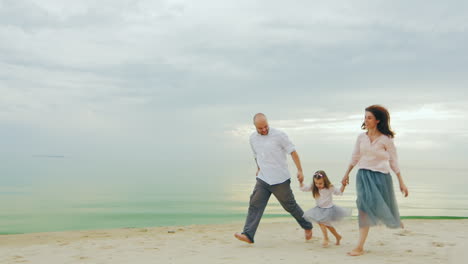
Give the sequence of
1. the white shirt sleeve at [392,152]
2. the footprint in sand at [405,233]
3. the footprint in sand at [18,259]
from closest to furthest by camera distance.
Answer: the white shirt sleeve at [392,152], the footprint in sand at [18,259], the footprint in sand at [405,233]

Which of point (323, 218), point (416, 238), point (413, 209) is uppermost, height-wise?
point (323, 218)

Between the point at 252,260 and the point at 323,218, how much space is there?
1.32 m

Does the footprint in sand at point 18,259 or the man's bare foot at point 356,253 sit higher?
the footprint in sand at point 18,259

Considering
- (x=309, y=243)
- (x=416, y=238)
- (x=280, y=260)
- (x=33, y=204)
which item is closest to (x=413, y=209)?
(x=416, y=238)

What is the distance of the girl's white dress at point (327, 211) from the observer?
5.84 meters

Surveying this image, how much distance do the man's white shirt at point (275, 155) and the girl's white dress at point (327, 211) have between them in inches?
18.5

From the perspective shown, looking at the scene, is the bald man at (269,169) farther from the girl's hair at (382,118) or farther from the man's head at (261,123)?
the girl's hair at (382,118)

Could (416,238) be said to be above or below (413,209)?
above

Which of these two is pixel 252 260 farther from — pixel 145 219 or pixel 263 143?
pixel 145 219

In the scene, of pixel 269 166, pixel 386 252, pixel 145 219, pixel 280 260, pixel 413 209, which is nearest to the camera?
pixel 280 260

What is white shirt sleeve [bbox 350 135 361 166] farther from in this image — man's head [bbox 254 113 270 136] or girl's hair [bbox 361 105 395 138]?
man's head [bbox 254 113 270 136]

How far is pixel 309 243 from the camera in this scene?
6.45 m

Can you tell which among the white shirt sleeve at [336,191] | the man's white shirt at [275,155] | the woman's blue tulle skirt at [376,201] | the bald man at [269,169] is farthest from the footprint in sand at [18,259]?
the woman's blue tulle skirt at [376,201]

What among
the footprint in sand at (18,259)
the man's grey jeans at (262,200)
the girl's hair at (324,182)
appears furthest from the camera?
the man's grey jeans at (262,200)
